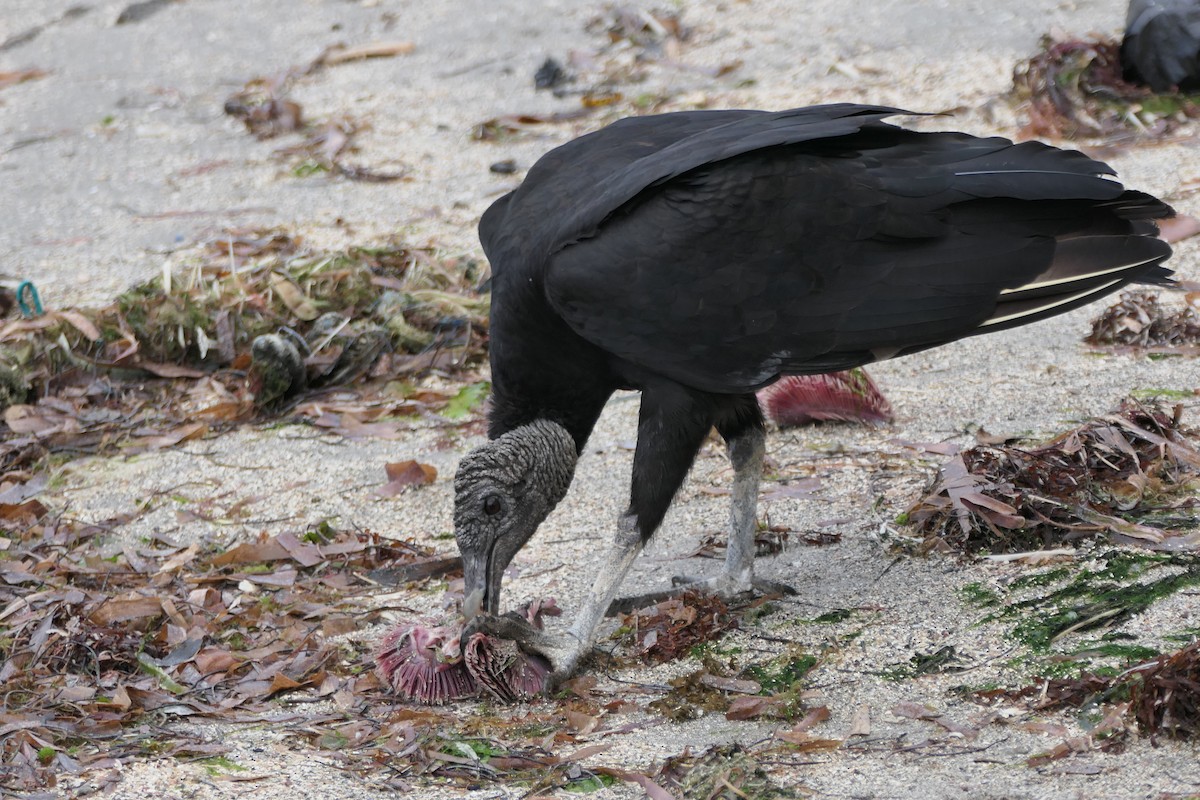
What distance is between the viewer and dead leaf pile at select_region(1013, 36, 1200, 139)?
248 inches

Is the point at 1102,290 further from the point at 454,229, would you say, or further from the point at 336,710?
the point at 454,229

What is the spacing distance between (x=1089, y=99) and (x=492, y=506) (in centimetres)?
435

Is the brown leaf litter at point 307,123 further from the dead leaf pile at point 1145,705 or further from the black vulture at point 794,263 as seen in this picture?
the dead leaf pile at point 1145,705

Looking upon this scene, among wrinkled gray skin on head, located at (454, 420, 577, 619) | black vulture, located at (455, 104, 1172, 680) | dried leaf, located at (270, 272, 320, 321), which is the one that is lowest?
dried leaf, located at (270, 272, 320, 321)

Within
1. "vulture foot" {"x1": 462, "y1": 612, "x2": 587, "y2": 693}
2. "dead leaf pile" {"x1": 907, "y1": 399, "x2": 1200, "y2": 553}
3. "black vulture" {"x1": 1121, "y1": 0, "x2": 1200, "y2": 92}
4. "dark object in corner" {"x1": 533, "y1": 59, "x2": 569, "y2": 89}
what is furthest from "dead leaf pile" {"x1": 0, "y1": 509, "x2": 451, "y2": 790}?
"black vulture" {"x1": 1121, "y1": 0, "x2": 1200, "y2": 92}

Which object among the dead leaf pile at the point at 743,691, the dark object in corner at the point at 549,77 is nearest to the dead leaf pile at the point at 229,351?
the dead leaf pile at the point at 743,691

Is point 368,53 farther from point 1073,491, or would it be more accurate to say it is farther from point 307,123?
point 1073,491

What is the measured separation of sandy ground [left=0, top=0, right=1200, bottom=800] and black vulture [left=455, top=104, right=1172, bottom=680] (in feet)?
1.79

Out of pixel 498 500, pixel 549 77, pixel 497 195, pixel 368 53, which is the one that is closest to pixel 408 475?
pixel 498 500

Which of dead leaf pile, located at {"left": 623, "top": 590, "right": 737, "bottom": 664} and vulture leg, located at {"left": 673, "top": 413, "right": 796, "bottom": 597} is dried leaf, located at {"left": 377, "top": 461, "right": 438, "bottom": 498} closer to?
vulture leg, located at {"left": 673, "top": 413, "right": 796, "bottom": 597}

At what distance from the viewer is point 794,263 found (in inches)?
131

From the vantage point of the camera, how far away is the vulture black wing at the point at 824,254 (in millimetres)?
3275

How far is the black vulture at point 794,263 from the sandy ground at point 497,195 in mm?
545

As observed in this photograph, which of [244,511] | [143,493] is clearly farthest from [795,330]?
[143,493]
